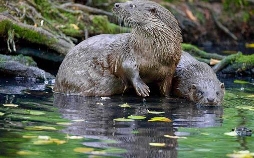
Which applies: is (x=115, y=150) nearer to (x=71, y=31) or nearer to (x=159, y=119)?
(x=159, y=119)

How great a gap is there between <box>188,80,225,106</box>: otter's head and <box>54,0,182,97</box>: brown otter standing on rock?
15.0 inches

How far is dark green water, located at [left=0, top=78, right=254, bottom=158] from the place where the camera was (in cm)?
592

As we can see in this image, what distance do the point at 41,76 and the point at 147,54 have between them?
2.55 m

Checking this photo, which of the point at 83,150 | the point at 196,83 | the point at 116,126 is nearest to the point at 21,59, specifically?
the point at 196,83

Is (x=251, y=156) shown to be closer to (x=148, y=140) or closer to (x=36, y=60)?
(x=148, y=140)

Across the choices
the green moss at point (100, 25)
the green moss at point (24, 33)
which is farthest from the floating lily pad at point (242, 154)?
the green moss at point (100, 25)

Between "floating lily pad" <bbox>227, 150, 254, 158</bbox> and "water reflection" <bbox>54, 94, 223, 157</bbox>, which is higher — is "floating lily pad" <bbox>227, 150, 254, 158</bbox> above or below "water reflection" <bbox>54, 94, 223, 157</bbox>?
below

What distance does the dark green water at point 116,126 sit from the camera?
592 cm

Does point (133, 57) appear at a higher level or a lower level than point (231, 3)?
lower

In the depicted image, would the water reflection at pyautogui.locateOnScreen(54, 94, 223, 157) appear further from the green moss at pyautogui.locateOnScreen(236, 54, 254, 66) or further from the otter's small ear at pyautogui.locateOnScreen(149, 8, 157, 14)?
the green moss at pyautogui.locateOnScreen(236, 54, 254, 66)

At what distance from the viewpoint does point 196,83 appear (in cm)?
955

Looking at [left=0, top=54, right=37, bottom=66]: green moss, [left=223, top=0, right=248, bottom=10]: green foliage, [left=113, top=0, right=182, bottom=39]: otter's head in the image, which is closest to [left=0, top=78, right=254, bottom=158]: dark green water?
[left=113, top=0, right=182, bottom=39]: otter's head

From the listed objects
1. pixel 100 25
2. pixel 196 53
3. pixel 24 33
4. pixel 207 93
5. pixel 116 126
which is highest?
pixel 100 25

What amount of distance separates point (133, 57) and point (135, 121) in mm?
2021
